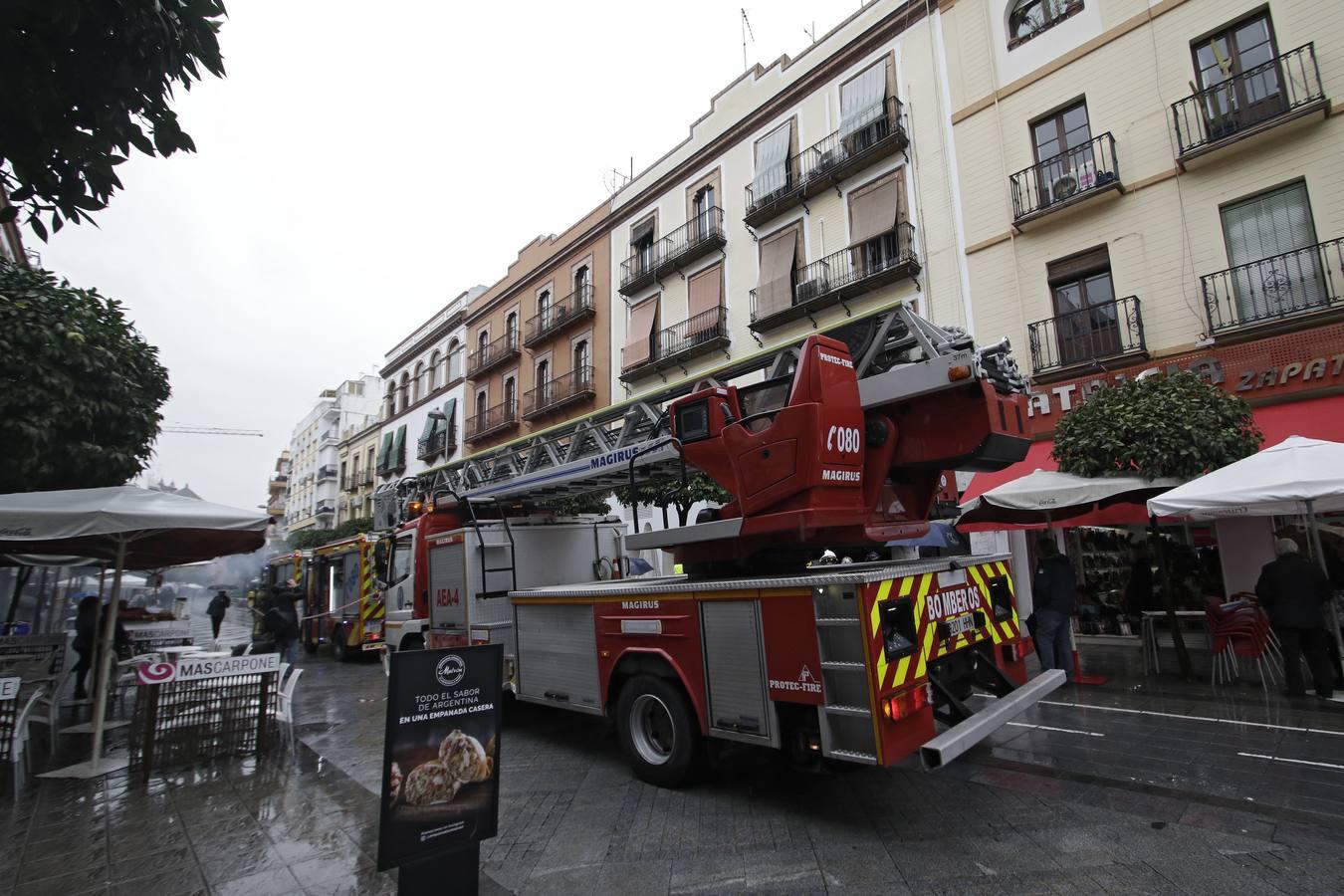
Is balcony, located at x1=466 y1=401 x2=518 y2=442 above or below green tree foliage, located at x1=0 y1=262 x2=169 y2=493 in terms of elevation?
above

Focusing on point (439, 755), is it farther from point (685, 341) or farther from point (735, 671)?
point (685, 341)

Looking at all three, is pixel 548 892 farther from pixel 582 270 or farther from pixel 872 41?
pixel 582 270

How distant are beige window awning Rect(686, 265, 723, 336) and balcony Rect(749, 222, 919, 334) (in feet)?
6.78

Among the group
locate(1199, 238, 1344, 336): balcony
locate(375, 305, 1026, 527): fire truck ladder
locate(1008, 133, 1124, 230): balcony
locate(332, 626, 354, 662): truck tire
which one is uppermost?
locate(1008, 133, 1124, 230): balcony

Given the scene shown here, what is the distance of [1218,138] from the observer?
1084cm

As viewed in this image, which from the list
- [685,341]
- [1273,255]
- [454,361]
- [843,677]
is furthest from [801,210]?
[454,361]

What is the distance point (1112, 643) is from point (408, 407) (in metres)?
33.8

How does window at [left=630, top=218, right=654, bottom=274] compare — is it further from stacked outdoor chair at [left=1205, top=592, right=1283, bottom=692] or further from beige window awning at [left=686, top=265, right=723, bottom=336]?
→ stacked outdoor chair at [left=1205, top=592, right=1283, bottom=692]

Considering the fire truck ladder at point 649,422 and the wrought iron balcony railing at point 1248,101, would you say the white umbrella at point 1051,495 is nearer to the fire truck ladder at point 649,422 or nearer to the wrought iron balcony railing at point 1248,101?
the fire truck ladder at point 649,422

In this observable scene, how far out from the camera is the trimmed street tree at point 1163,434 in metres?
8.33

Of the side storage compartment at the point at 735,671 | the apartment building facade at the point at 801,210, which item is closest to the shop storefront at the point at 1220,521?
the apartment building facade at the point at 801,210

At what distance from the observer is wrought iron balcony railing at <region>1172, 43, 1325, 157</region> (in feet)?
33.8

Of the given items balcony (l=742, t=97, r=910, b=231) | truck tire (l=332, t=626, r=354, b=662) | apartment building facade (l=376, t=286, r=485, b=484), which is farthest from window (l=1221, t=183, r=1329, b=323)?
apartment building facade (l=376, t=286, r=485, b=484)

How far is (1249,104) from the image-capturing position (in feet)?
35.5
